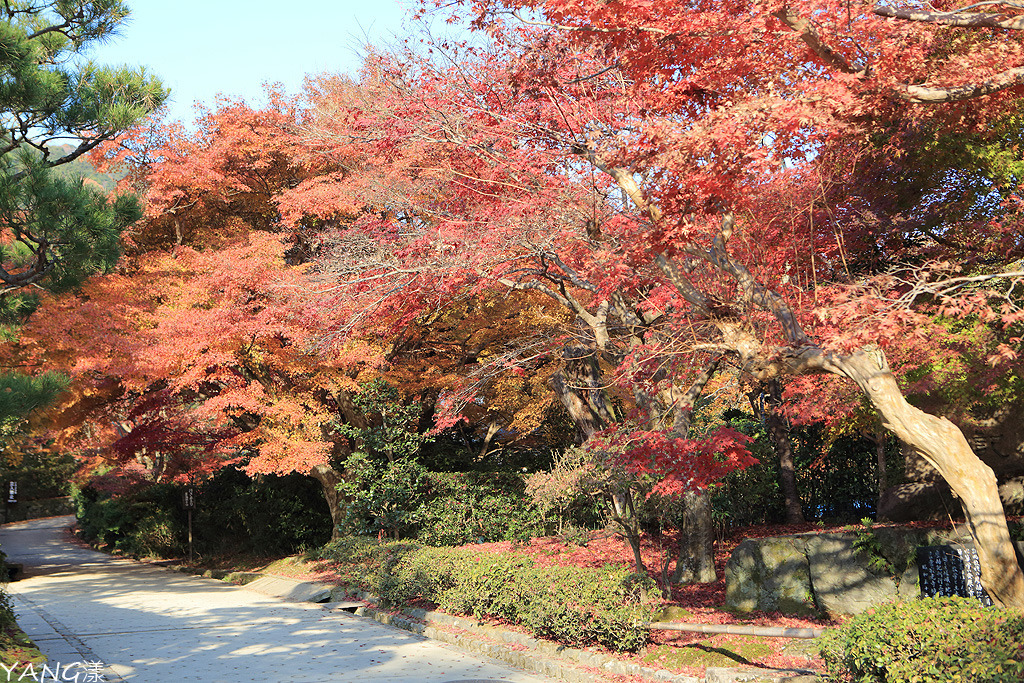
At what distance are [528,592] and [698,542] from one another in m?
3.17

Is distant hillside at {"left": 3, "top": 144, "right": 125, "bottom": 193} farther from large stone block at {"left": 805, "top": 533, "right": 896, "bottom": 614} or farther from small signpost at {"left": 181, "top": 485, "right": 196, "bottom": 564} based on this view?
large stone block at {"left": 805, "top": 533, "right": 896, "bottom": 614}

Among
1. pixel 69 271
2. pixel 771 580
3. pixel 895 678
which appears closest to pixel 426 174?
pixel 69 271

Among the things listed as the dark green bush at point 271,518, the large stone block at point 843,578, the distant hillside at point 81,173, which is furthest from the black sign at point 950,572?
the dark green bush at point 271,518

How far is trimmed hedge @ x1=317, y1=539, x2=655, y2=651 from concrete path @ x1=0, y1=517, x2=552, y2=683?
70cm

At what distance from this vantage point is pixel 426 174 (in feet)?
41.2

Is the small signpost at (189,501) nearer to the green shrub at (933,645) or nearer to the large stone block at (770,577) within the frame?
the large stone block at (770,577)

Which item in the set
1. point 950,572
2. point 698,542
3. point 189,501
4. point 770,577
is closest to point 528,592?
point 770,577

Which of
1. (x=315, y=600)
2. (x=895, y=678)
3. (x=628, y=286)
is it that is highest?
(x=628, y=286)

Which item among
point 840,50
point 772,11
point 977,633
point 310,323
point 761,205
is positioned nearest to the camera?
point 977,633

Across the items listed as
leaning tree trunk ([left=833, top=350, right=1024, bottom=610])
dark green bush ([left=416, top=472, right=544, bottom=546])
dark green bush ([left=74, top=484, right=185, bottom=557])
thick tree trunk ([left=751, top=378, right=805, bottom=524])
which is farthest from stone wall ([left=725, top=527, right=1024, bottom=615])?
dark green bush ([left=74, top=484, right=185, bottom=557])

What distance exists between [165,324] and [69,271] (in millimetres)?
1736

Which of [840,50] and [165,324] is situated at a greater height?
[840,50]

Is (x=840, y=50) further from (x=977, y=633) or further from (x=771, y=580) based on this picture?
(x=771, y=580)

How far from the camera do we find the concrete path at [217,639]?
7320mm
